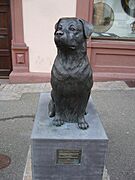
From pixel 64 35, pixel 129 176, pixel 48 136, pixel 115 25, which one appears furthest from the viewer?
pixel 115 25

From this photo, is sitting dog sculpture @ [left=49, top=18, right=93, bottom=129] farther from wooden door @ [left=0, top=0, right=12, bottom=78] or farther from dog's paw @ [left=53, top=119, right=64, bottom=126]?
wooden door @ [left=0, top=0, right=12, bottom=78]

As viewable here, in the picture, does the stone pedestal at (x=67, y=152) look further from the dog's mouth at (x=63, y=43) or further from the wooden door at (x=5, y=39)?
the wooden door at (x=5, y=39)

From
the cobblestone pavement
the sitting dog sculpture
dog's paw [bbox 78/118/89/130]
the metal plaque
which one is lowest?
the cobblestone pavement

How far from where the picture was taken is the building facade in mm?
6070

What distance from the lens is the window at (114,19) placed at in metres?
6.71

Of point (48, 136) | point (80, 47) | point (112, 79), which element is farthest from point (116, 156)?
point (112, 79)

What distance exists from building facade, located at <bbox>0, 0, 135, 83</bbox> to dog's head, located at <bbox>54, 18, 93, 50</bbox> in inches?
156

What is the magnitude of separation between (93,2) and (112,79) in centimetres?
195

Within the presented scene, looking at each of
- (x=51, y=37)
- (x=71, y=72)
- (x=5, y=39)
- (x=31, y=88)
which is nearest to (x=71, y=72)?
(x=71, y=72)

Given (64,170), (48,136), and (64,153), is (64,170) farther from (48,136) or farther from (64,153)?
(48,136)

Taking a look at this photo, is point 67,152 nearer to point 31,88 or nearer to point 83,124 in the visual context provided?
point 83,124

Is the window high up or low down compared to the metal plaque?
up

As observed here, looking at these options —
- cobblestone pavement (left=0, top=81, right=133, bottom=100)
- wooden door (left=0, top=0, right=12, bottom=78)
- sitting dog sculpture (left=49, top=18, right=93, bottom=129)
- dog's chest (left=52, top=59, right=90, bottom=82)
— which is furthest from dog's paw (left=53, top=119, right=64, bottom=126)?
wooden door (left=0, top=0, right=12, bottom=78)

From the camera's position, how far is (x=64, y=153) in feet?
8.16
